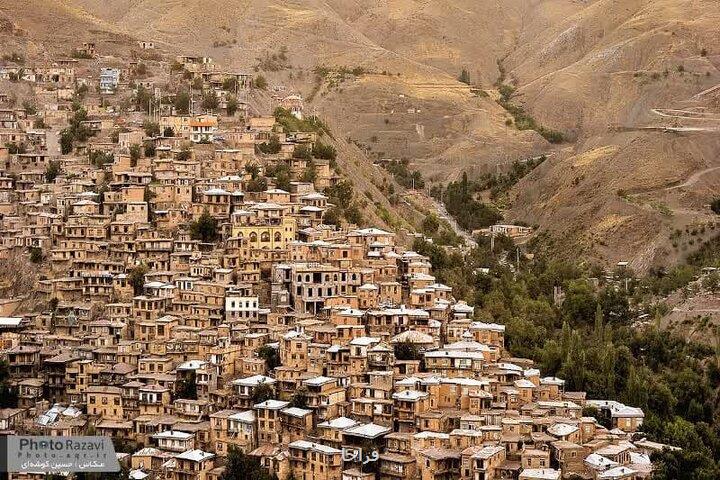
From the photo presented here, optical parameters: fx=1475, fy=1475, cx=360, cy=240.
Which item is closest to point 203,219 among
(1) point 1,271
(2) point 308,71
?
(1) point 1,271

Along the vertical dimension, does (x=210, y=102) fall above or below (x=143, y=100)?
below

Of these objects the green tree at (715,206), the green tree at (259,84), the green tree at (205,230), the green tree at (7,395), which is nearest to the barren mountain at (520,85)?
the green tree at (715,206)

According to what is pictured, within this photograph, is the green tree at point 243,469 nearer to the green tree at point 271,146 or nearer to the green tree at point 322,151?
the green tree at point 271,146

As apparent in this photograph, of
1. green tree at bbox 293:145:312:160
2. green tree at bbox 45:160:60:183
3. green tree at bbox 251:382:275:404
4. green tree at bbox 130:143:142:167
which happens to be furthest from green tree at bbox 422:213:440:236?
green tree at bbox 251:382:275:404

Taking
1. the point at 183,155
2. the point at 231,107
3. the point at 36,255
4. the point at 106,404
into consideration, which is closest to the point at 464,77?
the point at 231,107

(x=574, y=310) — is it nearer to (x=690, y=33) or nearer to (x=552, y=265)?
(x=552, y=265)

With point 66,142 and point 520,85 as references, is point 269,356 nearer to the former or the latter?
point 66,142
